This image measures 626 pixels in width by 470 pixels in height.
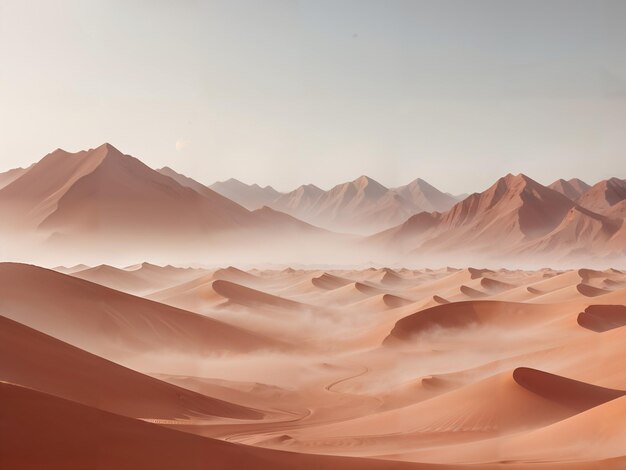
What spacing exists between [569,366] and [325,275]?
47805mm

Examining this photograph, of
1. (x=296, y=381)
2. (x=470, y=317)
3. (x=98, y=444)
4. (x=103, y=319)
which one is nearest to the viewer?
(x=98, y=444)

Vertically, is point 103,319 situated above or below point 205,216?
below

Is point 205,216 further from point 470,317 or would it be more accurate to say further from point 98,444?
point 98,444

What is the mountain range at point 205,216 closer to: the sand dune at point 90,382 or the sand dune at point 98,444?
the sand dune at point 90,382

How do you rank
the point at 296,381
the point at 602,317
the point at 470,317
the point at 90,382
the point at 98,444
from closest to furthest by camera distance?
1. the point at 98,444
2. the point at 90,382
3. the point at 296,381
4. the point at 602,317
5. the point at 470,317

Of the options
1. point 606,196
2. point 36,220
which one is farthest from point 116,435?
point 606,196

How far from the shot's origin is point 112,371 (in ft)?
57.8

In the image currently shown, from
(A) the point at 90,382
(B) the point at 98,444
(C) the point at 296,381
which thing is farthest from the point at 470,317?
(B) the point at 98,444

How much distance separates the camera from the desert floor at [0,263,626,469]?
28.5 ft

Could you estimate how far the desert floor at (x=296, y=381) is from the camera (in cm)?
870

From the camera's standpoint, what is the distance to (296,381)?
26.3 m

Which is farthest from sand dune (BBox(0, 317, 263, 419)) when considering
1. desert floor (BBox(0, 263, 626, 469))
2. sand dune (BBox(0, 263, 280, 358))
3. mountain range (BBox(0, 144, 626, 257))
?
mountain range (BBox(0, 144, 626, 257))

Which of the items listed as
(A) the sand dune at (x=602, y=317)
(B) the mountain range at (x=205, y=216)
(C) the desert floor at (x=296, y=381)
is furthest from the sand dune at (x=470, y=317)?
(B) the mountain range at (x=205, y=216)

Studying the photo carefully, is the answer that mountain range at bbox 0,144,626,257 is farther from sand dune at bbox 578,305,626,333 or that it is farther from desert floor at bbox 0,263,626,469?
sand dune at bbox 578,305,626,333
